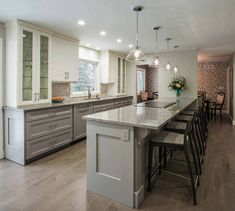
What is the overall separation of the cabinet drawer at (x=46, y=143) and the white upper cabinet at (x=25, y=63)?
726mm

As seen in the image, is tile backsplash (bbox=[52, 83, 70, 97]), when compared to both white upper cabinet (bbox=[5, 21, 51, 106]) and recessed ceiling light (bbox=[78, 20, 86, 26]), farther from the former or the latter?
recessed ceiling light (bbox=[78, 20, 86, 26])

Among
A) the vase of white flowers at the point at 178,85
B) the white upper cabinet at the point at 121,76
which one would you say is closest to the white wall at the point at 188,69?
the vase of white flowers at the point at 178,85

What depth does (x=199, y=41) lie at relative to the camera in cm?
498

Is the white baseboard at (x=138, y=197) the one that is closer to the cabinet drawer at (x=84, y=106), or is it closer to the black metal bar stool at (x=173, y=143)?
the black metal bar stool at (x=173, y=143)

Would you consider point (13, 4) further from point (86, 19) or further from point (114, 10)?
point (114, 10)

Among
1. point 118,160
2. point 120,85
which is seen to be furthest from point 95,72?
point 118,160

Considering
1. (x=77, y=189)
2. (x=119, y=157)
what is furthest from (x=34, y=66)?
(x=119, y=157)

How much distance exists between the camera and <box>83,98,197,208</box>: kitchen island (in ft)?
6.88

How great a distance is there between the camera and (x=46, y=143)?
3604mm

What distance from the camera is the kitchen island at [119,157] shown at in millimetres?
2096

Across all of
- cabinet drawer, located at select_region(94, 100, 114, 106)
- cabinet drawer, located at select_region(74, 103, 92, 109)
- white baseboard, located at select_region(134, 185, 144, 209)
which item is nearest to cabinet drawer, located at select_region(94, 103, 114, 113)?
cabinet drawer, located at select_region(94, 100, 114, 106)

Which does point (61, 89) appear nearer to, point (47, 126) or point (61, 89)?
point (61, 89)

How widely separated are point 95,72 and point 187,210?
193 inches

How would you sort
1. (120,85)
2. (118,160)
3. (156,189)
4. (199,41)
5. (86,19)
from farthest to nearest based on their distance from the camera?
1. (120,85)
2. (199,41)
3. (86,19)
4. (156,189)
5. (118,160)
